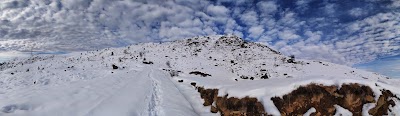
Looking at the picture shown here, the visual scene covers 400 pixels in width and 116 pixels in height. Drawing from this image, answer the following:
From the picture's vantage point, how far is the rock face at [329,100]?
296 inches

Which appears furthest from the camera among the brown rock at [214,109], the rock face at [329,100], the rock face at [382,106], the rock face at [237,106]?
the brown rock at [214,109]

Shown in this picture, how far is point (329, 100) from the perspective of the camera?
7.77 m

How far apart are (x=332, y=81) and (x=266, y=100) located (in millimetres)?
2123

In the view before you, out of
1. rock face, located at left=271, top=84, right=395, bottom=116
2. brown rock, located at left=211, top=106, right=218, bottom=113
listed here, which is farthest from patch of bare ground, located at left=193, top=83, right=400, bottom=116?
brown rock, located at left=211, top=106, right=218, bottom=113

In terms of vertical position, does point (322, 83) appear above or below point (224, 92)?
above

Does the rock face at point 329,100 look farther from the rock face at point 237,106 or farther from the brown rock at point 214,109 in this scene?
the brown rock at point 214,109

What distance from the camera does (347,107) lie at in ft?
25.1

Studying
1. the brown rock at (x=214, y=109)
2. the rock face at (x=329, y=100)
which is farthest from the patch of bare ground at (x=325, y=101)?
the brown rock at (x=214, y=109)

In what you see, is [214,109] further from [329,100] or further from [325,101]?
[329,100]

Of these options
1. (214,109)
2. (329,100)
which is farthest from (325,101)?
A: (214,109)

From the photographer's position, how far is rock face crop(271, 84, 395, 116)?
7.53 m

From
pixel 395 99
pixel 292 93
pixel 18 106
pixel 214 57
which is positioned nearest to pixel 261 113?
pixel 292 93

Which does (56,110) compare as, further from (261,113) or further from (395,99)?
(395,99)

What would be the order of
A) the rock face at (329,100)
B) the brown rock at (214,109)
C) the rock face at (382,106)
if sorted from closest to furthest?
the rock face at (382,106) < the rock face at (329,100) < the brown rock at (214,109)
